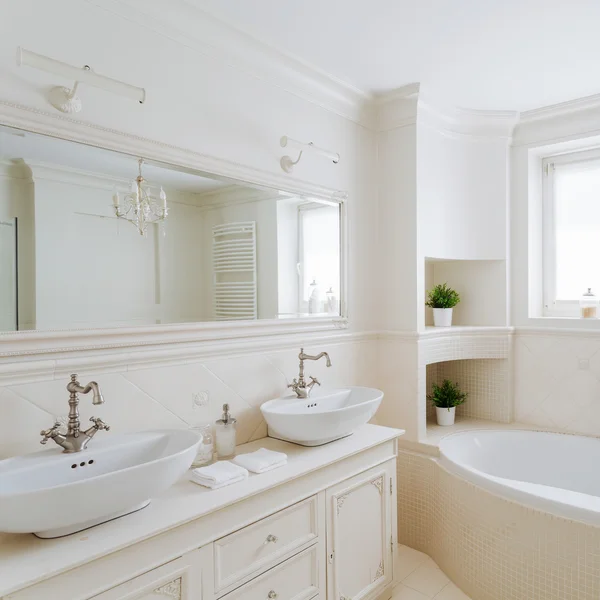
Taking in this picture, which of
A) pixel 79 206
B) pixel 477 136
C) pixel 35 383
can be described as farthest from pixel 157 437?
pixel 477 136

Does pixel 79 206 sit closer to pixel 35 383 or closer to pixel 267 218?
pixel 35 383

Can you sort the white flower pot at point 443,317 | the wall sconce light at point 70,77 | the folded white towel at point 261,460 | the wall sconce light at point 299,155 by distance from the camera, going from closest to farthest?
the wall sconce light at point 70,77 < the folded white towel at point 261,460 < the wall sconce light at point 299,155 < the white flower pot at point 443,317

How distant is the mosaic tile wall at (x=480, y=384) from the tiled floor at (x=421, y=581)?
0.98m

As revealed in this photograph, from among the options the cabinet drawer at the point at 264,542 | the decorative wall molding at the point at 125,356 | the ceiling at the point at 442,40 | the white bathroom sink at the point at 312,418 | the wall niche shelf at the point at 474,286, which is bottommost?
the cabinet drawer at the point at 264,542

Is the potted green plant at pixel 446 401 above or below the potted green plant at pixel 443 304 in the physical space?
below

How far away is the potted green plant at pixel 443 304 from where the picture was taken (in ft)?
10.7

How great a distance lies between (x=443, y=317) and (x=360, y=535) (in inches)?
63.5

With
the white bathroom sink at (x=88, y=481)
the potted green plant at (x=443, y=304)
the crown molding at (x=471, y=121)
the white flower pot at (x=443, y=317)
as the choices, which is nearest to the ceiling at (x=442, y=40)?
the crown molding at (x=471, y=121)

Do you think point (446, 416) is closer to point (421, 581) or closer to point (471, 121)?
point (421, 581)

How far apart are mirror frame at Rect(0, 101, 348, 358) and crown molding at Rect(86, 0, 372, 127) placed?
1.46 ft

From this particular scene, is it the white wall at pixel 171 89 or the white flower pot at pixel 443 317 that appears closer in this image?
the white wall at pixel 171 89

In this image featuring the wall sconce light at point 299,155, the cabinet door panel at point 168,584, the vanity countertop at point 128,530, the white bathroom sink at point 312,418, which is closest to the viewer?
the vanity countertop at point 128,530

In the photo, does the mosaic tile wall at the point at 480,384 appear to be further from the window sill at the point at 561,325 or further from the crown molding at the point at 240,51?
the crown molding at the point at 240,51

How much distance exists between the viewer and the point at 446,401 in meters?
3.29
